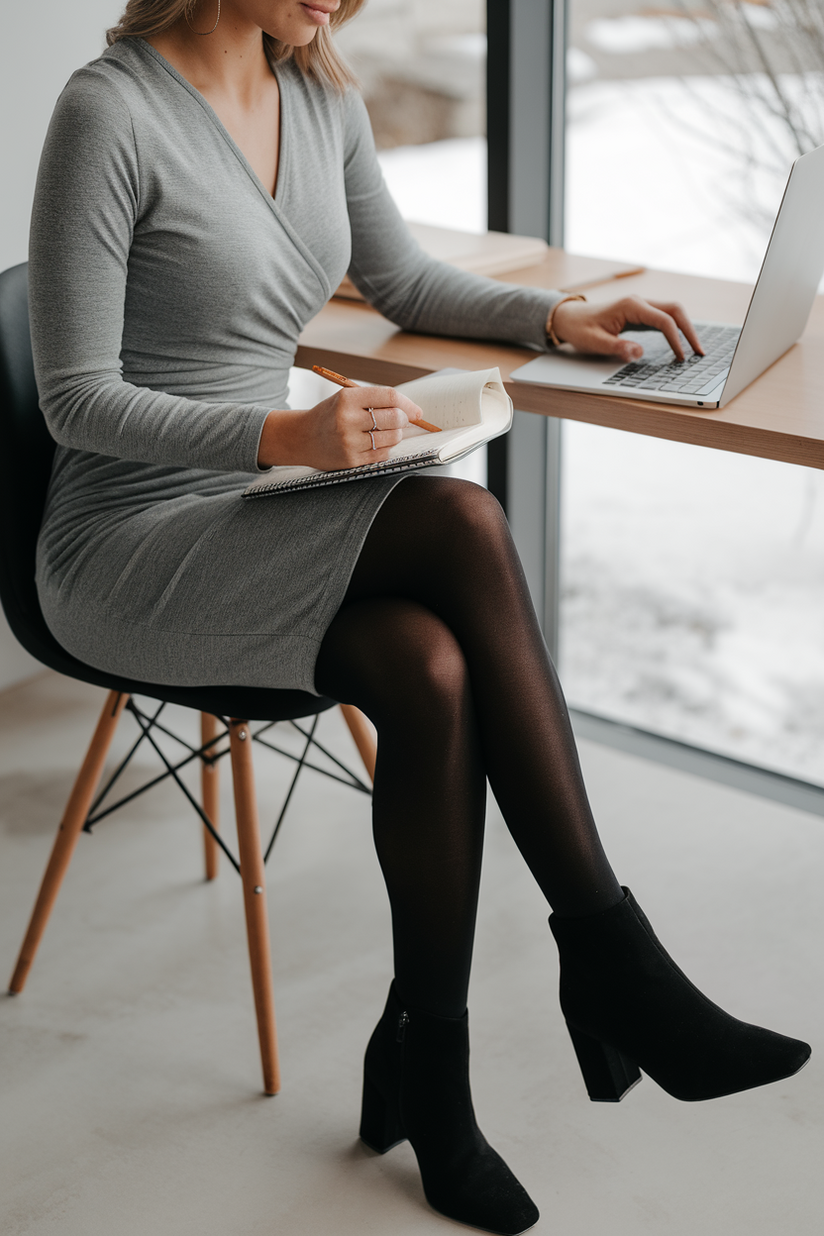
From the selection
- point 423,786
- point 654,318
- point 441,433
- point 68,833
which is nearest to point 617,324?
point 654,318

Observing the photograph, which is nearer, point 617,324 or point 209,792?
point 617,324

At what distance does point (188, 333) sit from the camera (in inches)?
48.8

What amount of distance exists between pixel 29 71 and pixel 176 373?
2.75ft

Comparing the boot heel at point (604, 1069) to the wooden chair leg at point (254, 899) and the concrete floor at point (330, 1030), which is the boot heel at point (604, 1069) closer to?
the concrete floor at point (330, 1030)

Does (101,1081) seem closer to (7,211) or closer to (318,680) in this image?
(318,680)

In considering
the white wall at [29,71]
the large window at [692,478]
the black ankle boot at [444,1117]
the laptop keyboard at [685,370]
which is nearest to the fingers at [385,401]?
the laptop keyboard at [685,370]

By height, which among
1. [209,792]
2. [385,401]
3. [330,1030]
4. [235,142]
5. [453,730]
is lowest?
[330,1030]

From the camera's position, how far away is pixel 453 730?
1026mm

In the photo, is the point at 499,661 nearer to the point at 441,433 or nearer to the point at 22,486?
the point at 441,433

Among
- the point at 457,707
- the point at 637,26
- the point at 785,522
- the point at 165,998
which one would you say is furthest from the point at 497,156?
the point at 165,998

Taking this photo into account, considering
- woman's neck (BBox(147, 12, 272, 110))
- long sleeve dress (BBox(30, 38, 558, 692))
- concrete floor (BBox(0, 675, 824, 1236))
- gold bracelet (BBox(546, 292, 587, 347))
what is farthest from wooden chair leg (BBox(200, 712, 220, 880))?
woman's neck (BBox(147, 12, 272, 110))

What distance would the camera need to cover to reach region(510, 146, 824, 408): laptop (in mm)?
1126

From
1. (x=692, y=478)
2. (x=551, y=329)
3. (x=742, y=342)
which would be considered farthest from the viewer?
(x=692, y=478)

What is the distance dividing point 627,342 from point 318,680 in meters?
0.50
